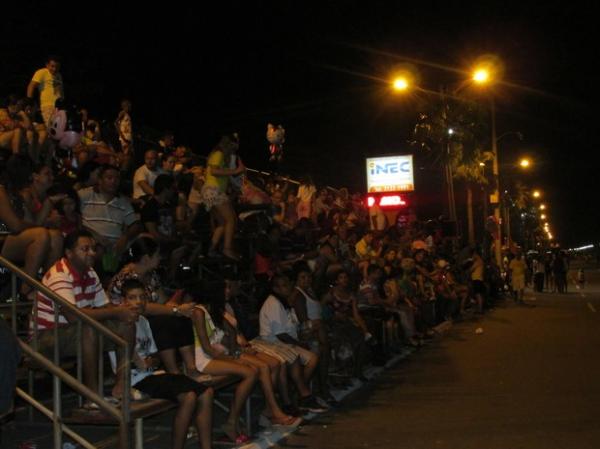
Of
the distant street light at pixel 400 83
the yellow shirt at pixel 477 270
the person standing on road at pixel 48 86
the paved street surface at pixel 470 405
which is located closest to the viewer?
the paved street surface at pixel 470 405

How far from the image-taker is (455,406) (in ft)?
32.2

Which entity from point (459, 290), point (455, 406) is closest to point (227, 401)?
point (455, 406)

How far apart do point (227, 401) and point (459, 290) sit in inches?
580

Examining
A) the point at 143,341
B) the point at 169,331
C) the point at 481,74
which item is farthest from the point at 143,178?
the point at 481,74

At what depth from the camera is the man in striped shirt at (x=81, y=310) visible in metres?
6.80

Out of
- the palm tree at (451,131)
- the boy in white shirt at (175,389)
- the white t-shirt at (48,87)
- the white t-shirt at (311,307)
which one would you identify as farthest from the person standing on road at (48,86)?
the palm tree at (451,131)

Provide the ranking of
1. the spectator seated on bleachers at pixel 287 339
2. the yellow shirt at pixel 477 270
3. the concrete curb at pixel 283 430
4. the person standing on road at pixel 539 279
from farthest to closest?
1. the person standing on road at pixel 539 279
2. the yellow shirt at pixel 477 270
3. the spectator seated on bleachers at pixel 287 339
4. the concrete curb at pixel 283 430

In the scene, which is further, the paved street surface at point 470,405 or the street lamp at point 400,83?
the street lamp at point 400,83

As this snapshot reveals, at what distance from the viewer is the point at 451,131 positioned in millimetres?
30438

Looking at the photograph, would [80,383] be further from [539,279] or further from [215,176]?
[539,279]

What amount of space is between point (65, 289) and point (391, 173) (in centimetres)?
3751

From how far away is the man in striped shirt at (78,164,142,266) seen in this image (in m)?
9.94

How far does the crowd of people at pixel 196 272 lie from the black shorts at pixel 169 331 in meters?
0.01

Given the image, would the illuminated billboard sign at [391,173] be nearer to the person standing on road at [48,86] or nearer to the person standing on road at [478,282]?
the person standing on road at [478,282]
